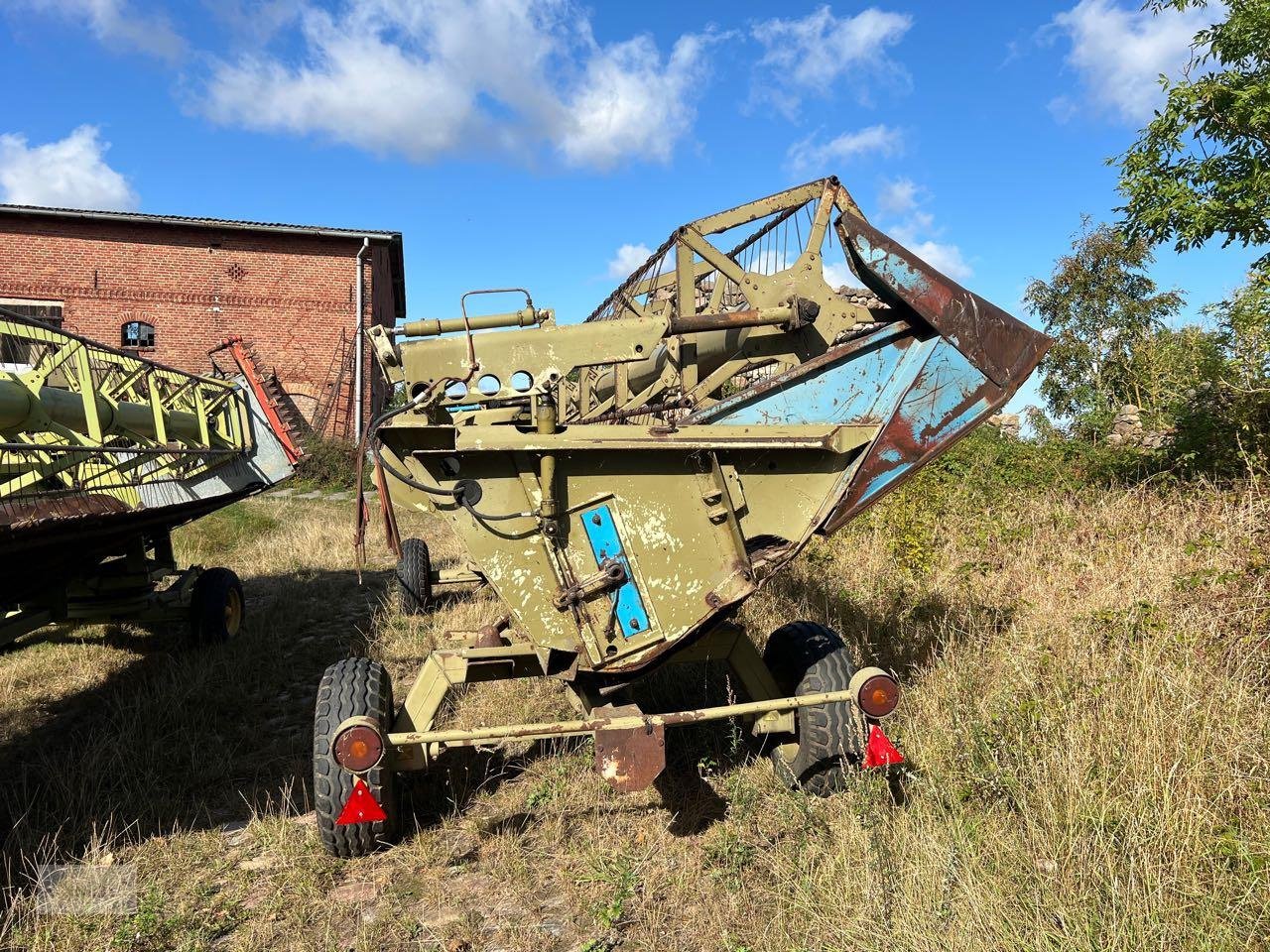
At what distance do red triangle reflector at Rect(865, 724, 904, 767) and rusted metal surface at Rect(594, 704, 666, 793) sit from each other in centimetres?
87

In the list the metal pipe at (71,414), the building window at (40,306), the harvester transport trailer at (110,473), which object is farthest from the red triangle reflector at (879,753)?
the building window at (40,306)

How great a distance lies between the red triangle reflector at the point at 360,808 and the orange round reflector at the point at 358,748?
0.09 metres

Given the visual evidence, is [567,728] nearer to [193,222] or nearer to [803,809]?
[803,809]

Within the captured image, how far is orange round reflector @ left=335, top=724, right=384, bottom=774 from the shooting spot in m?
2.93

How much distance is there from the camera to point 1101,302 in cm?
2123

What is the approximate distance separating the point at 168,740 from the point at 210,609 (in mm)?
2015

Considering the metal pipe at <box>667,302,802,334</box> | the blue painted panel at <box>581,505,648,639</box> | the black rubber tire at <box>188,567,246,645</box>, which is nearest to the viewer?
the blue painted panel at <box>581,505,648,639</box>

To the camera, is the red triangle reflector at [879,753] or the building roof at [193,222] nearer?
the red triangle reflector at [879,753]

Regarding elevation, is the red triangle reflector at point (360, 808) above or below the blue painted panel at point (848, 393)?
below

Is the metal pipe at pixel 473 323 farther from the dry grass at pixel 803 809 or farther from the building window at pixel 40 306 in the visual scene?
the building window at pixel 40 306

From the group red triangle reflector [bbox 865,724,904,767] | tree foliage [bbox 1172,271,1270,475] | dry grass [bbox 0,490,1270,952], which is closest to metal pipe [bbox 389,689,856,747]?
red triangle reflector [bbox 865,724,904,767]

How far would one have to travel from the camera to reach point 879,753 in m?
3.13

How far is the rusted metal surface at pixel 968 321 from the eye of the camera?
3369mm

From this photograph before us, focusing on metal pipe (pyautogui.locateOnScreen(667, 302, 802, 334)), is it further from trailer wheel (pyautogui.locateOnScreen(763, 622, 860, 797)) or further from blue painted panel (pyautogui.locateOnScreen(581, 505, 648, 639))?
trailer wheel (pyautogui.locateOnScreen(763, 622, 860, 797))
